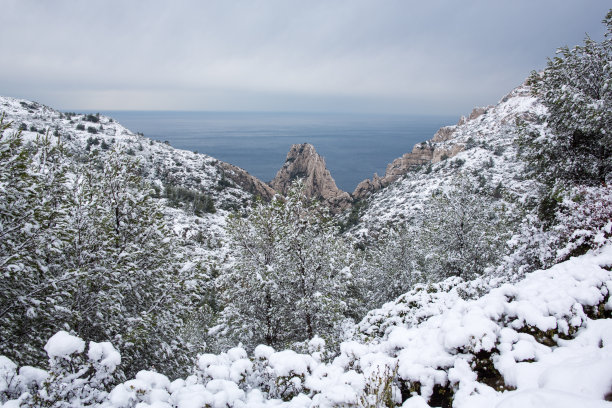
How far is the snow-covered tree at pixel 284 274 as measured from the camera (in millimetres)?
12203

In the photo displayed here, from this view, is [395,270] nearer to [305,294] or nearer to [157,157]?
[305,294]

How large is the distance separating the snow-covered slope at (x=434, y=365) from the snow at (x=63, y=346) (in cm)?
1

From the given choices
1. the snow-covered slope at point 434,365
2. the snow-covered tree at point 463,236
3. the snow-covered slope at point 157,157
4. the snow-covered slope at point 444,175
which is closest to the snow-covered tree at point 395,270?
the snow-covered tree at point 463,236

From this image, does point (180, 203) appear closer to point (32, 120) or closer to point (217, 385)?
point (32, 120)

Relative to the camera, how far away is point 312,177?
4744 inches

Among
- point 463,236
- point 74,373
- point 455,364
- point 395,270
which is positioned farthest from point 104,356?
point 395,270

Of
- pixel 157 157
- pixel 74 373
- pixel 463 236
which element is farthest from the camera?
pixel 157 157

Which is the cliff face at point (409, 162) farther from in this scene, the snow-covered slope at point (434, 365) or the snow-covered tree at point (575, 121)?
the snow-covered slope at point (434, 365)

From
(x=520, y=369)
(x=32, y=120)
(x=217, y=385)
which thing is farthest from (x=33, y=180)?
(x=32, y=120)

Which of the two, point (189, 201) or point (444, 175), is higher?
point (444, 175)

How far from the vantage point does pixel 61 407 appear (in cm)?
393

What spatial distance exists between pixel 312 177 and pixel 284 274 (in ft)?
358

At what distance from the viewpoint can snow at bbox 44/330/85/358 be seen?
4.16 m

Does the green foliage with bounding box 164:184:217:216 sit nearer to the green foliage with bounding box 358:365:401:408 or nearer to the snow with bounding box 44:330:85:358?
the snow with bounding box 44:330:85:358
